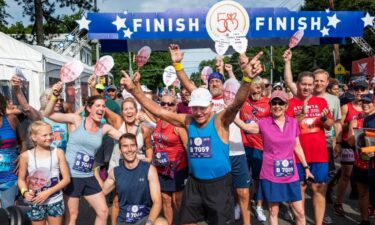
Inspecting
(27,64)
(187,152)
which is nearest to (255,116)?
(187,152)

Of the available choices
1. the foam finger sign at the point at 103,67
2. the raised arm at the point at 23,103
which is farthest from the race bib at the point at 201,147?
the foam finger sign at the point at 103,67

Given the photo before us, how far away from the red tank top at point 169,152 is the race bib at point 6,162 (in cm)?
154

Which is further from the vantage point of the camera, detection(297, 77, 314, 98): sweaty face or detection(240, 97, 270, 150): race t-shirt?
detection(240, 97, 270, 150): race t-shirt

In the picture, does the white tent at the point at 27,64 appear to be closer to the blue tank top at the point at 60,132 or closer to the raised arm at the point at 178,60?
the blue tank top at the point at 60,132

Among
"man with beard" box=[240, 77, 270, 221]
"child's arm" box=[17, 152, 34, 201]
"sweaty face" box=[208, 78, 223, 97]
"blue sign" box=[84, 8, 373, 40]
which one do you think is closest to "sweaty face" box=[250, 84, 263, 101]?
"man with beard" box=[240, 77, 270, 221]

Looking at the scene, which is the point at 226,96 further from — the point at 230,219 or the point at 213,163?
the point at 230,219

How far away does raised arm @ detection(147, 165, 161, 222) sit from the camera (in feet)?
11.7

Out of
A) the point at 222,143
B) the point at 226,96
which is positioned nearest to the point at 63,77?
the point at 226,96

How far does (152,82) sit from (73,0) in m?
54.9

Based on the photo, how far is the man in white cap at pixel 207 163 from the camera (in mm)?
3570

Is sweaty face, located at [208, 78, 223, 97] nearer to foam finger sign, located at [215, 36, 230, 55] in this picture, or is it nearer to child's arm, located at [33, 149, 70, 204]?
child's arm, located at [33, 149, 70, 204]

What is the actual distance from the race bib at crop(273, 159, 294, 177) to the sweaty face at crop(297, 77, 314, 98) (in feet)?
3.13

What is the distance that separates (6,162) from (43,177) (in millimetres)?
445

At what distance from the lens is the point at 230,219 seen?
12.1 feet
